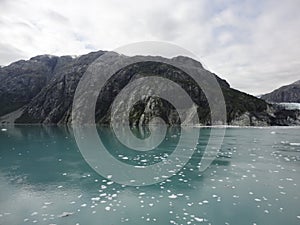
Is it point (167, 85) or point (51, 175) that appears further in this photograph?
point (167, 85)

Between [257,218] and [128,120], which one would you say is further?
[128,120]

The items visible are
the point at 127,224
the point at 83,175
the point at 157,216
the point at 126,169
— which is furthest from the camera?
the point at 126,169

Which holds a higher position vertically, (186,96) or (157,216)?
(186,96)

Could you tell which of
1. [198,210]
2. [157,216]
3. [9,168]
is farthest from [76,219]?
[9,168]

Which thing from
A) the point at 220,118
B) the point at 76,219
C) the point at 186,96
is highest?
the point at 186,96

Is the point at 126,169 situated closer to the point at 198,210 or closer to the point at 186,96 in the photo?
the point at 198,210

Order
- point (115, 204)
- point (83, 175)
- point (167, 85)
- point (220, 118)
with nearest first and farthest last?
1. point (115, 204)
2. point (83, 175)
3. point (220, 118)
4. point (167, 85)

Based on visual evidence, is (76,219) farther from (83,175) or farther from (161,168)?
(161,168)

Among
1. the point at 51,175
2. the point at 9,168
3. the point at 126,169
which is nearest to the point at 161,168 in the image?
the point at 126,169

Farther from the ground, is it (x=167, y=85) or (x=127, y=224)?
(x=167, y=85)
